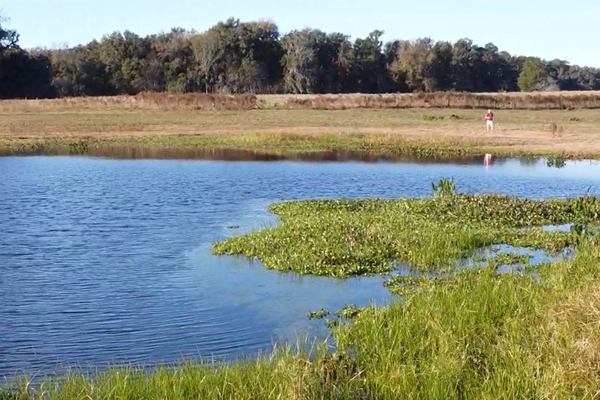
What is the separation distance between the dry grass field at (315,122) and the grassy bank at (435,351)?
29.0 meters

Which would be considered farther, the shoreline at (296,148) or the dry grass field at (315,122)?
the dry grass field at (315,122)

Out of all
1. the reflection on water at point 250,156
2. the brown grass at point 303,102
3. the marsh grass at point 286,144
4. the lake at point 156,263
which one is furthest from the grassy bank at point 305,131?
the lake at point 156,263

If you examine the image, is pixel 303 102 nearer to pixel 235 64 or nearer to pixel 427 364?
pixel 235 64

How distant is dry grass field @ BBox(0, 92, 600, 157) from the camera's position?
1781 inches

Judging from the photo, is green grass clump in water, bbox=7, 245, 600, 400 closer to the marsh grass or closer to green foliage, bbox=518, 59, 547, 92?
the marsh grass

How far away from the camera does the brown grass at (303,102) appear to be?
205ft

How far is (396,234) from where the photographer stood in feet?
57.6

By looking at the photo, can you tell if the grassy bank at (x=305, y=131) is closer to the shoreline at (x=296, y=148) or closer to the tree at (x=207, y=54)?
the shoreline at (x=296, y=148)

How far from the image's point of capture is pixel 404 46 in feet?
354

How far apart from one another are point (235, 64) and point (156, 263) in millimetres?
80509

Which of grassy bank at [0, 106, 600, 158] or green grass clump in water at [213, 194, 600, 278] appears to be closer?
green grass clump in water at [213, 194, 600, 278]

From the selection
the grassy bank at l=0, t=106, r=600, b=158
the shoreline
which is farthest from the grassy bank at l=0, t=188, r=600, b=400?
the grassy bank at l=0, t=106, r=600, b=158

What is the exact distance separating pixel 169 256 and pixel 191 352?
254 inches

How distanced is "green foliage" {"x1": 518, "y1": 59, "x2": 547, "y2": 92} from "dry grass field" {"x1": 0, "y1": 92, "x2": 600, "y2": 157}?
3744 centimetres
